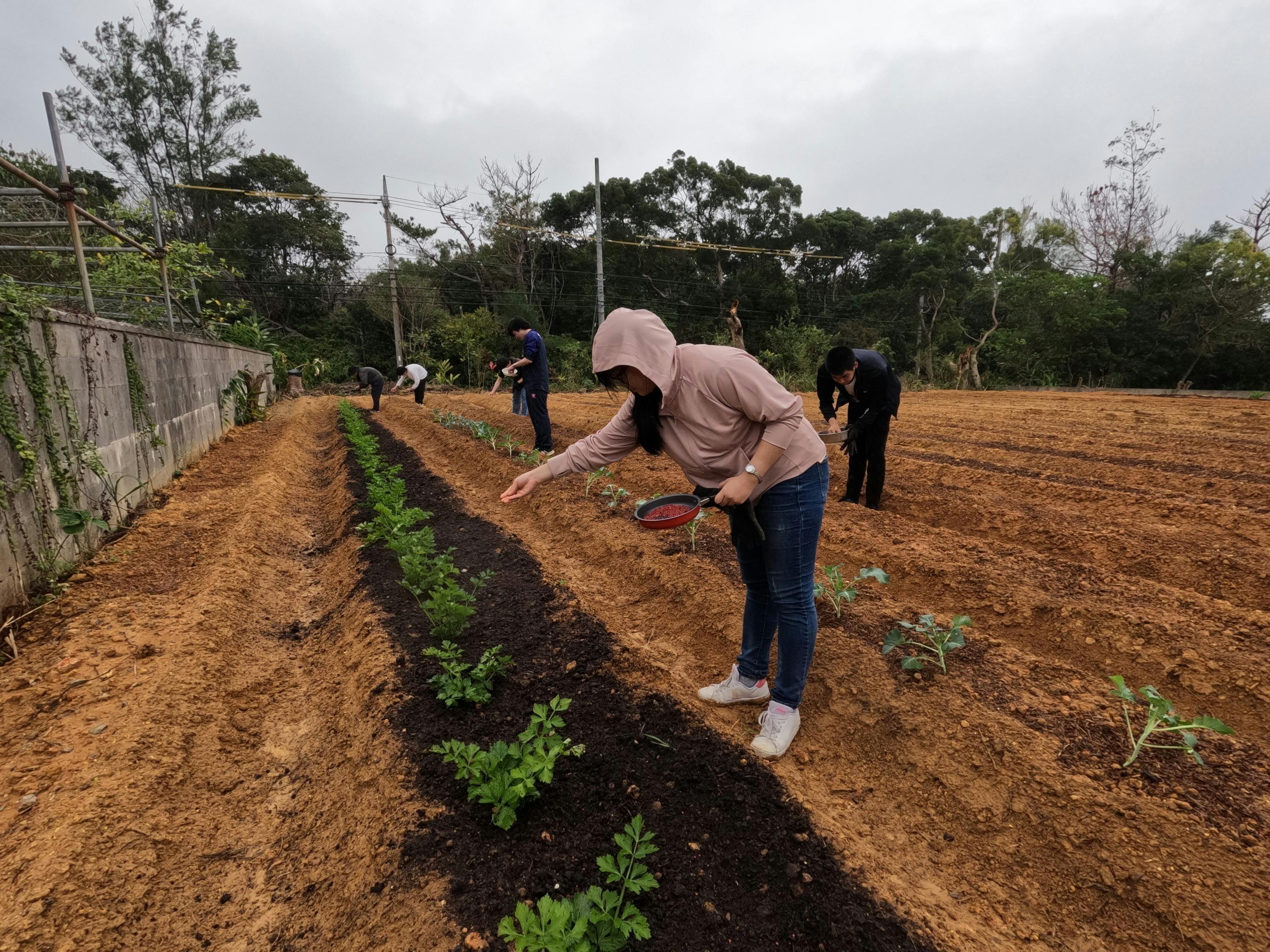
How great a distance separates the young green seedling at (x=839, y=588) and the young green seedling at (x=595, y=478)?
8.87 feet

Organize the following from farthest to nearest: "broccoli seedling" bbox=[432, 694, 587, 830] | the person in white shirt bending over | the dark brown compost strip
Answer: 1. the person in white shirt bending over
2. "broccoli seedling" bbox=[432, 694, 587, 830]
3. the dark brown compost strip

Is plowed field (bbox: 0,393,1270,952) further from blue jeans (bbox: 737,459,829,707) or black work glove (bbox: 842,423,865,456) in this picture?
black work glove (bbox: 842,423,865,456)

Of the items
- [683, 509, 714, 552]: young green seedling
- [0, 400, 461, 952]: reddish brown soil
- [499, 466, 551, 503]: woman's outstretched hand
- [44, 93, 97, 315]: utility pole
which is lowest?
[0, 400, 461, 952]: reddish brown soil

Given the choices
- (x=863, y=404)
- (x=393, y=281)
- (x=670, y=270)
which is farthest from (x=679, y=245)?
(x=863, y=404)

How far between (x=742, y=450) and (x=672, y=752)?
3.98ft

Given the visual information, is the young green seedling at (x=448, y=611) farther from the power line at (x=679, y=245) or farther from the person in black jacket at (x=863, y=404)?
the power line at (x=679, y=245)

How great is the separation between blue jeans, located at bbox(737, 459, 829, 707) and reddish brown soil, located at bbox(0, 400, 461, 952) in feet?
4.77

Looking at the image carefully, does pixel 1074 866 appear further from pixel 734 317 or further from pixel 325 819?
pixel 734 317

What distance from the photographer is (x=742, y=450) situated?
7.04 ft

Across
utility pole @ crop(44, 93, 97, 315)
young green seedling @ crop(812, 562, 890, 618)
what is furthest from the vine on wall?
young green seedling @ crop(812, 562, 890, 618)

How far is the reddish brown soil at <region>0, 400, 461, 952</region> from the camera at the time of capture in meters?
1.79

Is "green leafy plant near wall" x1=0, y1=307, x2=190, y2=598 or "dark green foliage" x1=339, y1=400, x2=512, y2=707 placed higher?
"green leafy plant near wall" x1=0, y1=307, x2=190, y2=598

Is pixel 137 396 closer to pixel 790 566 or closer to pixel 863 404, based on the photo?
pixel 790 566

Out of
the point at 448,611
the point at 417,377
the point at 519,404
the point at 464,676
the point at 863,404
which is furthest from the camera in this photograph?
the point at 417,377
